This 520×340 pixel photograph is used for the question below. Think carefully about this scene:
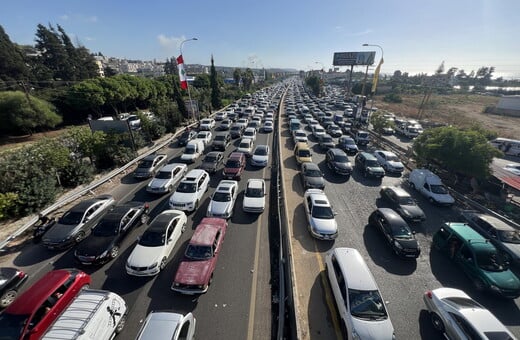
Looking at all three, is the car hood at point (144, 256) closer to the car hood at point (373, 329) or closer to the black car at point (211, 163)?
the car hood at point (373, 329)

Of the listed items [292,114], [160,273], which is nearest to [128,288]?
[160,273]

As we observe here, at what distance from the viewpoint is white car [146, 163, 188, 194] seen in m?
16.0

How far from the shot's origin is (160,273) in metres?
10.0

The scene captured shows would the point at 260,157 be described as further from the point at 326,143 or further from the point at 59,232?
the point at 59,232

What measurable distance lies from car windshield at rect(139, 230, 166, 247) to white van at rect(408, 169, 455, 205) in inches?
749

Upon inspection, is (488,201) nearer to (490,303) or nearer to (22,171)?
(490,303)

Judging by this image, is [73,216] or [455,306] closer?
[455,306]

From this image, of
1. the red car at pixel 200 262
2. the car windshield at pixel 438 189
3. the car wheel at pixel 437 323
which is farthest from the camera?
the car windshield at pixel 438 189

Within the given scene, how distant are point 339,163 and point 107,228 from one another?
1867cm

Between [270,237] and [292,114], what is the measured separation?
35.5 meters

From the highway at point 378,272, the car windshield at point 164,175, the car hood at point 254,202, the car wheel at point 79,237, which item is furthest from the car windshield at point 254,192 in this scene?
the car wheel at point 79,237

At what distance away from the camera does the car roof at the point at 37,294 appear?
672cm

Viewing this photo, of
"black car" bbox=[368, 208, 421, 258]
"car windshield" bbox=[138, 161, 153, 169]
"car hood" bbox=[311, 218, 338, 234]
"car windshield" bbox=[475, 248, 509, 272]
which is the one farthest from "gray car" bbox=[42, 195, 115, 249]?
"car windshield" bbox=[475, 248, 509, 272]

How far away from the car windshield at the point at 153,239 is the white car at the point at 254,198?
5.30 m
